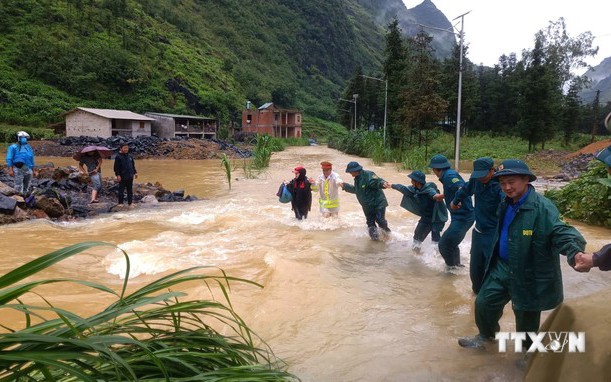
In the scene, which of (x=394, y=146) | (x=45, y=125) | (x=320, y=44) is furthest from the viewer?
(x=320, y=44)

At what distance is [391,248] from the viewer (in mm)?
7613

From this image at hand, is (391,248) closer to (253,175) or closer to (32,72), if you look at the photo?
(253,175)

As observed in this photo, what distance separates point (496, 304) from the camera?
347cm

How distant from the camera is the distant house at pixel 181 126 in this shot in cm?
4341

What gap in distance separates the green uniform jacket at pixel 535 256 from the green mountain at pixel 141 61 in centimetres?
4496

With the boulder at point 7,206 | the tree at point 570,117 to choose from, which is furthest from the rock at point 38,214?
the tree at point 570,117

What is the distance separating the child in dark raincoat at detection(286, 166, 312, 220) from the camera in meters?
9.08

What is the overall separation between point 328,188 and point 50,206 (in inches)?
254

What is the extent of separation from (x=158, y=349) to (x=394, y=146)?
30.4 meters

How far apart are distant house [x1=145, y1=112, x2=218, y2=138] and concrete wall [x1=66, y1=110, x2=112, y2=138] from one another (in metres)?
6.01

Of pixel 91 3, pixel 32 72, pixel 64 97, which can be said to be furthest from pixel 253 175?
pixel 91 3

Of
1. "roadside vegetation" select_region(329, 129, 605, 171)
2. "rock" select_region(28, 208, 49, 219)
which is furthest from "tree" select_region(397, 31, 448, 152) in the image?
"rock" select_region(28, 208, 49, 219)

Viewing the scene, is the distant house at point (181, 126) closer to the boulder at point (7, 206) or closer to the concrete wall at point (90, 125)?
the concrete wall at point (90, 125)

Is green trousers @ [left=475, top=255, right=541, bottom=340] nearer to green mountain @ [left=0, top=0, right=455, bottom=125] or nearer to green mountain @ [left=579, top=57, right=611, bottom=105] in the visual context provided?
green mountain @ [left=0, top=0, right=455, bottom=125]
